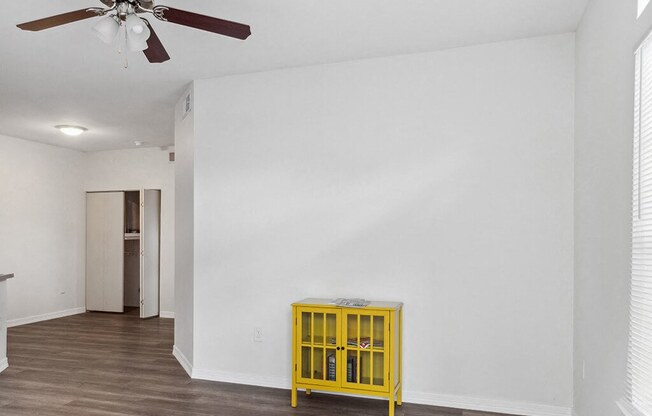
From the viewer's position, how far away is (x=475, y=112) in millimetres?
3740

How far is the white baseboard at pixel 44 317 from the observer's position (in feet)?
22.8

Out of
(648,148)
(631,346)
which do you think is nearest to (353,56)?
(648,148)

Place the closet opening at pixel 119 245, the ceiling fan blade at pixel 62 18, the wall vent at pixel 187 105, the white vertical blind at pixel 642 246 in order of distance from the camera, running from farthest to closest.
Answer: the closet opening at pixel 119 245 → the wall vent at pixel 187 105 → the ceiling fan blade at pixel 62 18 → the white vertical blind at pixel 642 246

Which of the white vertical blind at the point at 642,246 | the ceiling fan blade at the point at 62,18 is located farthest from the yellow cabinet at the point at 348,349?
the ceiling fan blade at the point at 62,18

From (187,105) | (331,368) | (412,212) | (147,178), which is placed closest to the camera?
(331,368)

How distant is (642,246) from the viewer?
2.02 metres

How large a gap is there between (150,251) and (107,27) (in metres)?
5.97

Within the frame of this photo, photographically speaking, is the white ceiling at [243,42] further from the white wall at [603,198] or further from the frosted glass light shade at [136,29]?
the frosted glass light shade at [136,29]

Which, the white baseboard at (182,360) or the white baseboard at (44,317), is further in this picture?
the white baseboard at (44,317)

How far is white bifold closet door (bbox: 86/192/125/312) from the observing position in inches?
320

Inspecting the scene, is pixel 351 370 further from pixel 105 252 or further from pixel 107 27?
pixel 105 252

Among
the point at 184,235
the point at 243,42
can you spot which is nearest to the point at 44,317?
the point at 184,235

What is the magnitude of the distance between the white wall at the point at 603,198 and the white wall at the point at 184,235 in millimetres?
3220

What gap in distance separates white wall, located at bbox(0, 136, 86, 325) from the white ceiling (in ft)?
6.91
